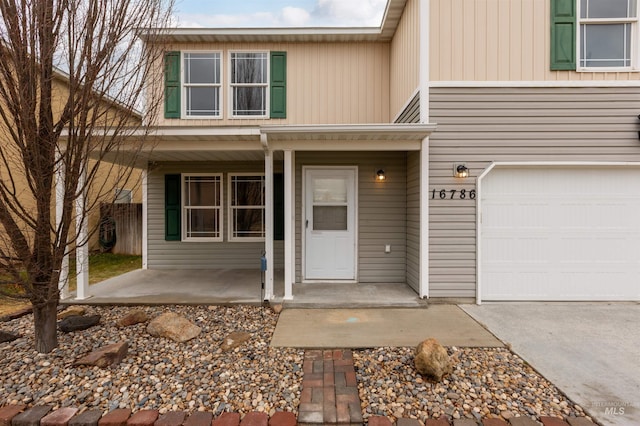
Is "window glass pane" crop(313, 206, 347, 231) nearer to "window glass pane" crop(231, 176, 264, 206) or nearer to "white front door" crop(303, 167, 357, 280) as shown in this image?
"white front door" crop(303, 167, 357, 280)

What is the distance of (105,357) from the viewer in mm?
2768

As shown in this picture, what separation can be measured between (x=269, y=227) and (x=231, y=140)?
55.0 inches

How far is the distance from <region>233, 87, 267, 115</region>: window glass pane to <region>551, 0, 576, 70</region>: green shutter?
503 cm

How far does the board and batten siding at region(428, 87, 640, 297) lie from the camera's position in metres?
4.45

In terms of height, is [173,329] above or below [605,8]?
below

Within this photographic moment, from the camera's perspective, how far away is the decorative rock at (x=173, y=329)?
329 centimetres

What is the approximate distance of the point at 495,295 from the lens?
181 inches

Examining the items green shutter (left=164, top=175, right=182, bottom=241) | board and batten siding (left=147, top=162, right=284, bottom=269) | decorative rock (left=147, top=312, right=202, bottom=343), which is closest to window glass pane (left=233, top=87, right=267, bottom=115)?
board and batten siding (left=147, top=162, right=284, bottom=269)

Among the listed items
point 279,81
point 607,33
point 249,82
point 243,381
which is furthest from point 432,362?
point 249,82

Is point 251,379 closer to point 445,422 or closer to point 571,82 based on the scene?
point 445,422

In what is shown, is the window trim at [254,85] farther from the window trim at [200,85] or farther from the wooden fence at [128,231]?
the wooden fence at [128,231]

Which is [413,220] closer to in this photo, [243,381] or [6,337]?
[243,381]

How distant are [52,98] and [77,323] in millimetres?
2394

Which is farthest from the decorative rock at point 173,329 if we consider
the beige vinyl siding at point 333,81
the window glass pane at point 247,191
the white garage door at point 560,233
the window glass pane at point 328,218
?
the beige vinyl siding at point 333,81
